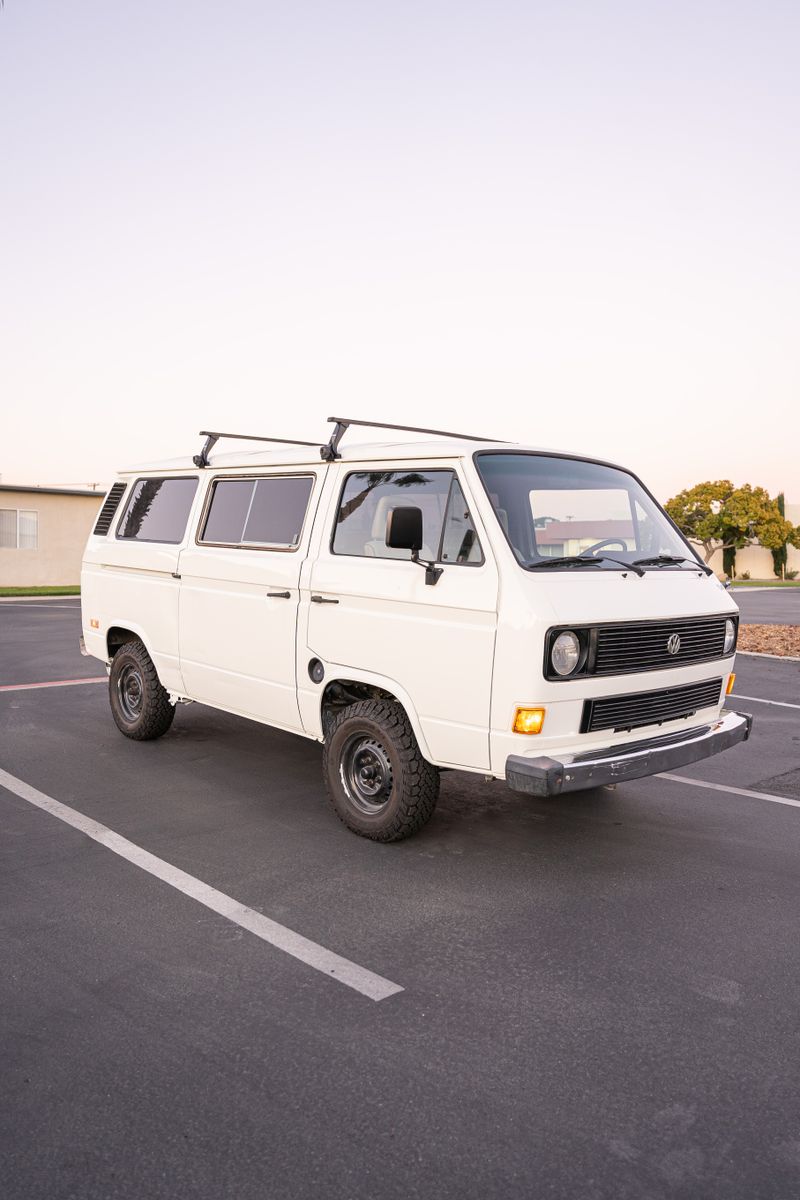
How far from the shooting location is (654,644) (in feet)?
16.0

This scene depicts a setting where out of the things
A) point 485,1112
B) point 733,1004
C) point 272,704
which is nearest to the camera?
point 485,1112

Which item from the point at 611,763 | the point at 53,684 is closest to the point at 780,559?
the point at 53,684

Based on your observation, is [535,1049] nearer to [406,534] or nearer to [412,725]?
[412,725]

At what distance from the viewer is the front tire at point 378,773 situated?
496cm

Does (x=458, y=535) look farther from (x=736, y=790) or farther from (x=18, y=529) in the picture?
(x=18, y=529)

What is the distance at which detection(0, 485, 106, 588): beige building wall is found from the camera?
28344mm

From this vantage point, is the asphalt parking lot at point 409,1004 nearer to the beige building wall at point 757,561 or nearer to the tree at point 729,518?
the tree at point 729,518

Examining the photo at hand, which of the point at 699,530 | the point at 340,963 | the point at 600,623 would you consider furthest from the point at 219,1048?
the point at 699,530

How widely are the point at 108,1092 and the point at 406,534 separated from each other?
288 cm

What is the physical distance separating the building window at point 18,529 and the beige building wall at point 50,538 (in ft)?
0.32

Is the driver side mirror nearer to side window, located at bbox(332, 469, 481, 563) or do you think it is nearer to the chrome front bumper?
side window, located at bbox(332, 469, 481, 563)

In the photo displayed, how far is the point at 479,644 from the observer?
4.55 metres

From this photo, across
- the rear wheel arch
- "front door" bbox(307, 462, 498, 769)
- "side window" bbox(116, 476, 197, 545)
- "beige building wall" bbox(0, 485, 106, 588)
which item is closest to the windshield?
"front door" bbox(307, 462, 498, 769)

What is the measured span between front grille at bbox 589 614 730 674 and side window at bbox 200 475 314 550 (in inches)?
84.1
